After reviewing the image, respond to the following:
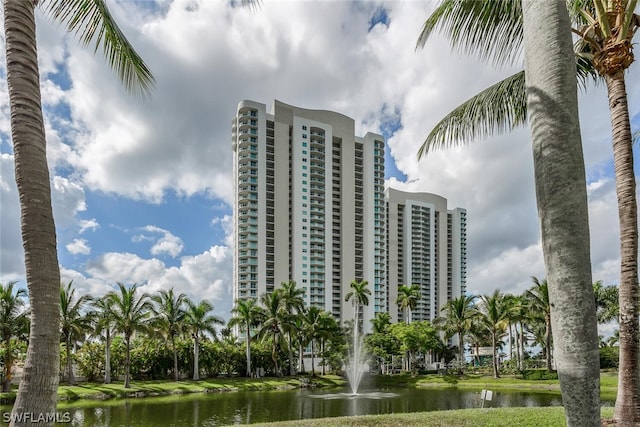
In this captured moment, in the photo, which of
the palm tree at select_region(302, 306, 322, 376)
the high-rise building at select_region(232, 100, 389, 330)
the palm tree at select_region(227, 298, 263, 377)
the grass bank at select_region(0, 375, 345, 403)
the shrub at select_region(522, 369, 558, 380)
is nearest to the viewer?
the grass bank at select_region(0, 375, 345, 403)

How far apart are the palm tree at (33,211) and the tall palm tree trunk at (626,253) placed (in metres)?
9.74

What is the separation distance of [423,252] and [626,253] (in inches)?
4300

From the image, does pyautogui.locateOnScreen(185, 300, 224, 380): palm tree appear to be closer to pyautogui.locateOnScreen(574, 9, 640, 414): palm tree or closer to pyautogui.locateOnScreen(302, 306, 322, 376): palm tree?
pyautogui.locateOnScreen(302, 306, 322, 376): palm tree

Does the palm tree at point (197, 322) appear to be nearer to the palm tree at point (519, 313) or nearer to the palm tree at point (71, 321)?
the palm tree at point (71, 321)

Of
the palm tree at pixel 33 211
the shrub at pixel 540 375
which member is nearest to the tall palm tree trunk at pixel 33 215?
the palm tree at pixel 33 211

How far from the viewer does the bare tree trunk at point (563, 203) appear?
3.61 meters

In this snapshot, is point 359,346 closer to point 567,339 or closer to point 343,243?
point 343,243

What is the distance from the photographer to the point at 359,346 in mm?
54906

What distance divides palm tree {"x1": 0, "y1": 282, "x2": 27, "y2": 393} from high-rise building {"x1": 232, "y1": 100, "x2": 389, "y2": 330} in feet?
170

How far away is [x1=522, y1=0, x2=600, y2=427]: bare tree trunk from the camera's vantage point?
3.61m

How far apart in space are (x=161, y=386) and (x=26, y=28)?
127 feet

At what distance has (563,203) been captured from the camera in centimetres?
374

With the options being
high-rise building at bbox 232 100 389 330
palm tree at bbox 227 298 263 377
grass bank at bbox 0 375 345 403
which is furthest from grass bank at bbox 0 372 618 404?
high-rise building at bbox 232 100 389 330

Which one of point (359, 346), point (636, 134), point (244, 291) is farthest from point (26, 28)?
point (244, 291)
